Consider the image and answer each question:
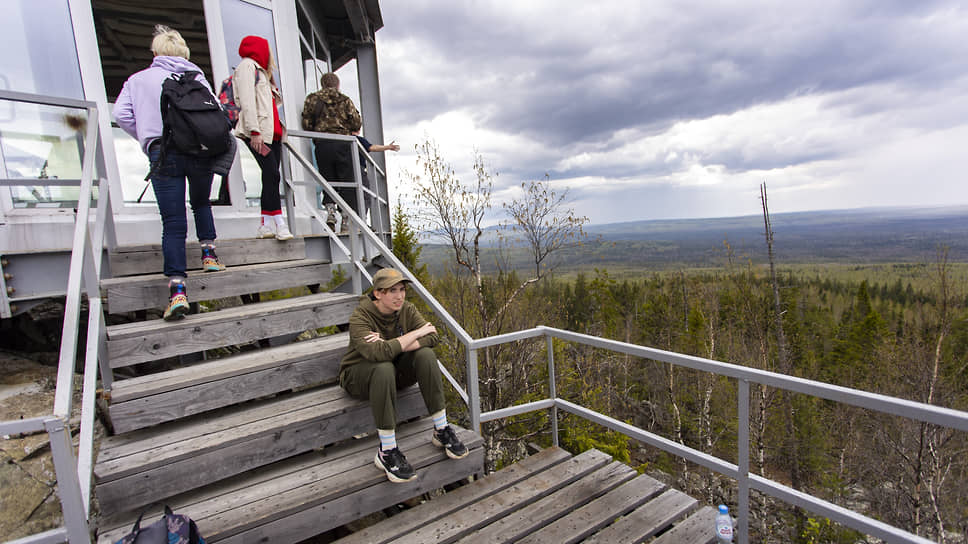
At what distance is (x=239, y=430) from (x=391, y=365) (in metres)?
0.91

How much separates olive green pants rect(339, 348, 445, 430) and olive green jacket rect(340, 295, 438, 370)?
0.05m

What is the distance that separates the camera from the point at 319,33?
7324 mm

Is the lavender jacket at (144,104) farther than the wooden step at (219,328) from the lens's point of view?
Yes

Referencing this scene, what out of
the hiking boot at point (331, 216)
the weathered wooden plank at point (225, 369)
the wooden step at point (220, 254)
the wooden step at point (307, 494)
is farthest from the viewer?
the hiking boot at point (331, 216)

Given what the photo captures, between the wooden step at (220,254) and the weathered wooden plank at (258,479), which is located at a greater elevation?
the wooden step at (220,254)

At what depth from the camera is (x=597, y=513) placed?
8.20 feet

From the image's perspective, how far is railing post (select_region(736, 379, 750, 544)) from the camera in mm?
2139

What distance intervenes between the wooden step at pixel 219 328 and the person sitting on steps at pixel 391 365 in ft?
2.29

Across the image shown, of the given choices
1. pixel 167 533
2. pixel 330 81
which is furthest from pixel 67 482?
pixel 330 81

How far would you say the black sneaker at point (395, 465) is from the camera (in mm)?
2445

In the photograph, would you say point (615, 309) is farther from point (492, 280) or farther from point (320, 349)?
point (320, 349)

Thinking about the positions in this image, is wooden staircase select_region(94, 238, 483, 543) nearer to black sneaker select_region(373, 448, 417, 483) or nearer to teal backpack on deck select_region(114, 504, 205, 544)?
black sneaker select_region(373, 448, 417, 483)

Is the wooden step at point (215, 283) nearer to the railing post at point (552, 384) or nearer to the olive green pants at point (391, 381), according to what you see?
the olive green pants at point (391, 381)

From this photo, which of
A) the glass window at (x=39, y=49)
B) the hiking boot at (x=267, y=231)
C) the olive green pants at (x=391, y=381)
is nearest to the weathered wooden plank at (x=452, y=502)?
the olive green pants at (x=391, y=381)
